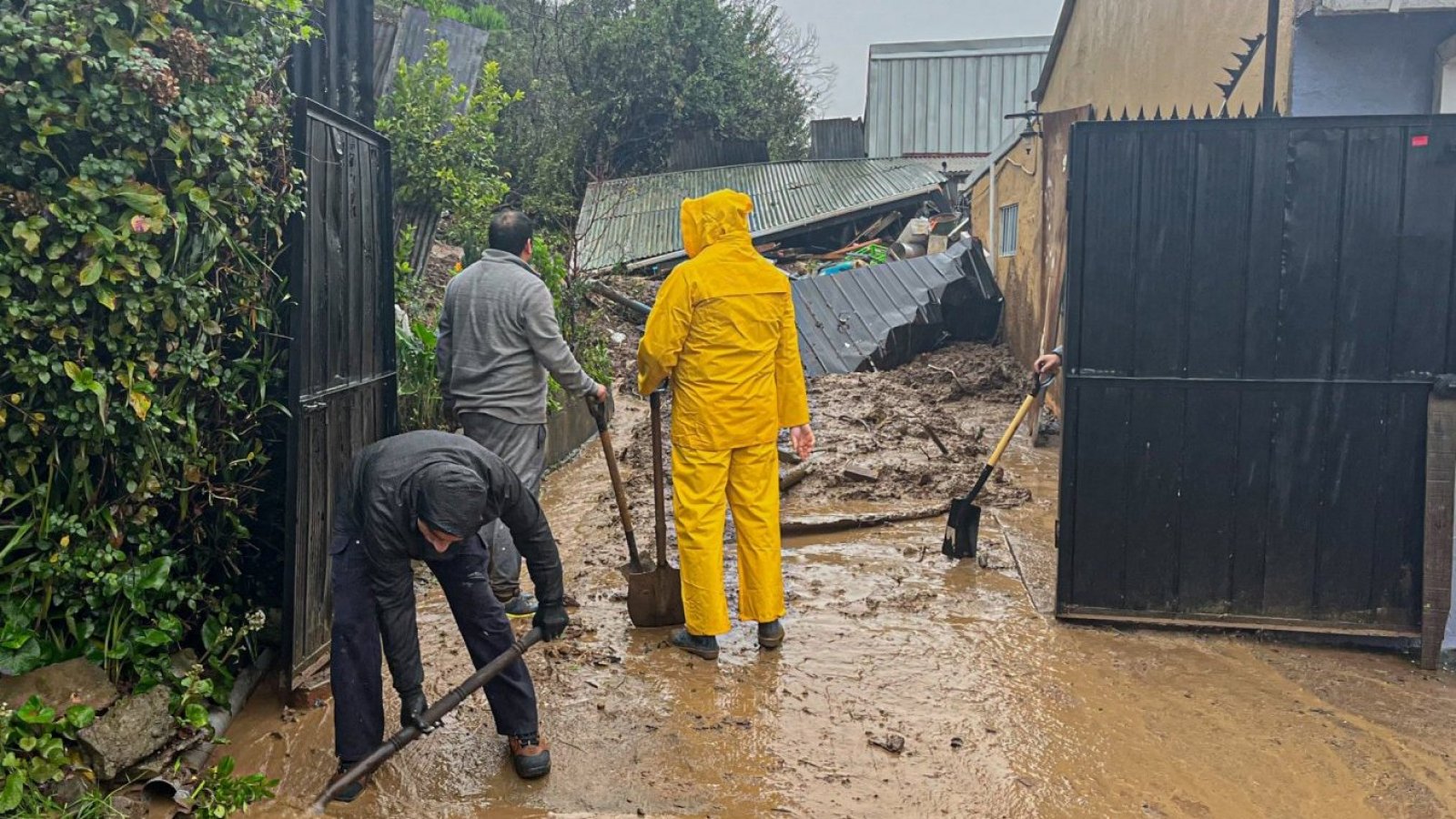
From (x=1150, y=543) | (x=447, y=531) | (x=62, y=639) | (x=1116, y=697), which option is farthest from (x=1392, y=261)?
(x=62, y=639)

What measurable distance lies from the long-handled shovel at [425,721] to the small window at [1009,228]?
10.8m

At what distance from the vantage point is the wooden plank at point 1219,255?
468 centimetres

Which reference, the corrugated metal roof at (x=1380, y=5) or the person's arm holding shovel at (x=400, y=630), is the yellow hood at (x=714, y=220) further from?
the corrugated metal roof at (x=1380, y=5)

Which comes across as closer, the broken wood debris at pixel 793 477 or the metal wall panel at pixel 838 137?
the broken wood debris at pixel 793 477

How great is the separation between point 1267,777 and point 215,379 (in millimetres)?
3826

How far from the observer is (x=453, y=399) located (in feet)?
16.7

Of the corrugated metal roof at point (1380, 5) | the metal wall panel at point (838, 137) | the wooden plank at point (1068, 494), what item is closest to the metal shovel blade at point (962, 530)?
the wooden plank at point (1068, 494)

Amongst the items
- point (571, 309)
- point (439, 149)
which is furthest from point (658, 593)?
point (439, 149)

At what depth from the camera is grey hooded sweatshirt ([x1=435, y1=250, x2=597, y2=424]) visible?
496 centimetres

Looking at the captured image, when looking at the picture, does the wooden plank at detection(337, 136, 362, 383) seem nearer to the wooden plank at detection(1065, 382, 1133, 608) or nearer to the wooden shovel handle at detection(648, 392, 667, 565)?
the wooden shovel handle at detection(648, 392, 667, 565)

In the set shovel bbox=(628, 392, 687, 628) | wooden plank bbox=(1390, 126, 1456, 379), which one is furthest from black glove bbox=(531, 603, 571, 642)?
wooden plank bbox=(1390, 126, 1456, 379)

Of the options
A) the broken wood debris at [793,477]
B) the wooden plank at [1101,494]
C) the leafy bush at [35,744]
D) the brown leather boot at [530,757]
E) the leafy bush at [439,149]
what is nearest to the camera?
the leafy bush at [35,744]

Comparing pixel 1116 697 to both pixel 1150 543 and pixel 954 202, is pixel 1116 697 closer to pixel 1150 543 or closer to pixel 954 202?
pixel 1150 543

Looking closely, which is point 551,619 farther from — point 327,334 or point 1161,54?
point 1161,54
